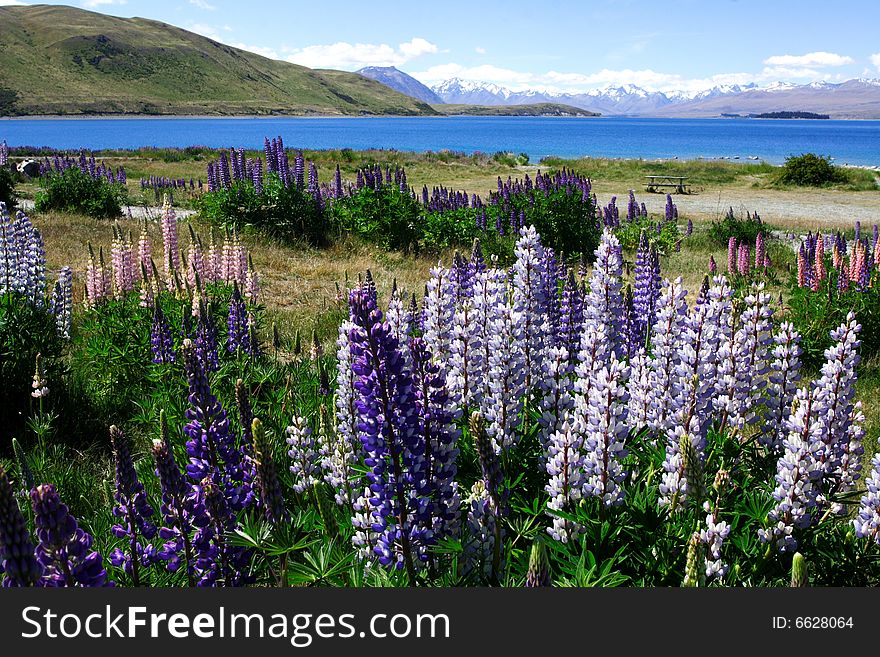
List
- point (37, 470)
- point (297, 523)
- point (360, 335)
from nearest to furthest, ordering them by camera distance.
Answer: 1. point (360, 335)
2. point (297, 523)
3. point (37, 470)

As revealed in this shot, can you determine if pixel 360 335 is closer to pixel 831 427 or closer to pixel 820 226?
pixel 831 427

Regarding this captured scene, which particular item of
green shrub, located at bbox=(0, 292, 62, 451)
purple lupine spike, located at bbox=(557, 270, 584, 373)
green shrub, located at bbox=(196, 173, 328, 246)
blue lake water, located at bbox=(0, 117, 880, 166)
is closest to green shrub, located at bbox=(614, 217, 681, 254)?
green shrub, located at bbox=(196, 173, 328, 246)

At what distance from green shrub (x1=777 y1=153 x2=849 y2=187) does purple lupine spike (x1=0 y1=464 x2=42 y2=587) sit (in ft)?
143

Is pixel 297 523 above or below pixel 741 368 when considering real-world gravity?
below

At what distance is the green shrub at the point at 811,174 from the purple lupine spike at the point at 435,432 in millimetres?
42064

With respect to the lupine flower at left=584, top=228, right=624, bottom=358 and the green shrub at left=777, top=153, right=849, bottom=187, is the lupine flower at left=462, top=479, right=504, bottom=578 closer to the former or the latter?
the lupine flower at left=584, top=228, right=624, bottom=358

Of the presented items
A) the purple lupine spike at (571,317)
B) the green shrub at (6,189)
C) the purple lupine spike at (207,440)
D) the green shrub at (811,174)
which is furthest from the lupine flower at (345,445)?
the green shrub at (811,174)

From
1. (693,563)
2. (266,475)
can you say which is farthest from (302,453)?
(693,563)

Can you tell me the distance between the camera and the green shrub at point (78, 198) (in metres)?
Result: 18.8

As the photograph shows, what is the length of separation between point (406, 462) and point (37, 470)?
2.91 meters

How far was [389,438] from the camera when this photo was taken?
2500mm

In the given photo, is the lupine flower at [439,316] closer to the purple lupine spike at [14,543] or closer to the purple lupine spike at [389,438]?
the purple lupine spike at [389,438]

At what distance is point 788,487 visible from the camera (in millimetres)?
2924

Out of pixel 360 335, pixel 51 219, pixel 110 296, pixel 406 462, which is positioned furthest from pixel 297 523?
pixel 51 219
